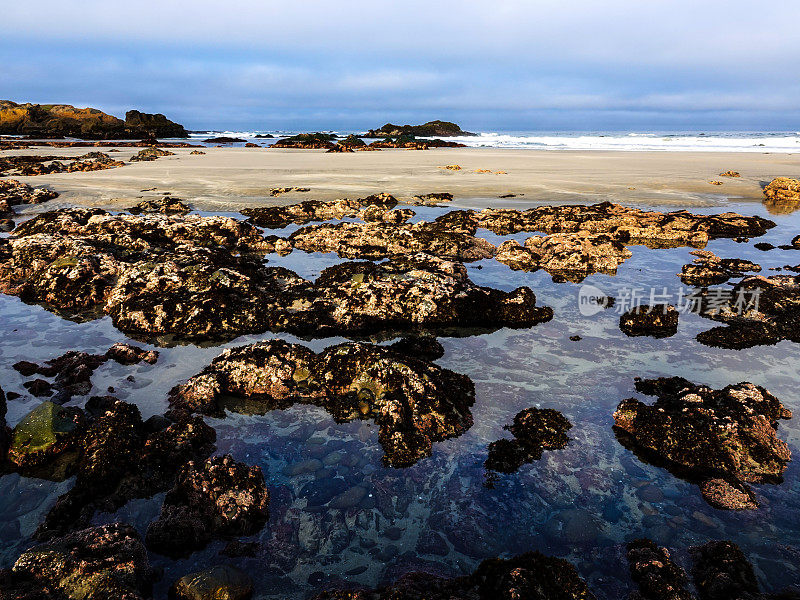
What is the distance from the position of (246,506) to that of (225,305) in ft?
13.8

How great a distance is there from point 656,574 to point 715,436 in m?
1.78

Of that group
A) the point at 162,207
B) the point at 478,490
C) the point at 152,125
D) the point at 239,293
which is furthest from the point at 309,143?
the point at 478,490

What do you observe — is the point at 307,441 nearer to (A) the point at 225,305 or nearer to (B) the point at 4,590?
(B) the point at 4,590

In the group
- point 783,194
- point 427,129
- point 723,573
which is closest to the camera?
point 723,573

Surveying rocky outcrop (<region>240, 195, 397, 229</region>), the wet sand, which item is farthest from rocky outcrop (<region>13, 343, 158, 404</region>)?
the wet sand

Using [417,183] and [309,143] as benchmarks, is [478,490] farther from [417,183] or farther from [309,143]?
[309,143]

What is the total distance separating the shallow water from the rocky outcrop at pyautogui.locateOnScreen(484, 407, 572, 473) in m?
0.10

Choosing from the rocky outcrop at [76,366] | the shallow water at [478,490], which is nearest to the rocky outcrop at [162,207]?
the shallow water at [478,490]

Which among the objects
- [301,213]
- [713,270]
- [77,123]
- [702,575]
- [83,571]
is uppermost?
[77,123]

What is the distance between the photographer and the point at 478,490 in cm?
385

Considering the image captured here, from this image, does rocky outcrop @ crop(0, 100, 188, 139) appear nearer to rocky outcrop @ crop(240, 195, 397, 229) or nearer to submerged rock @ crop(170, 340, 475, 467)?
rocky outcrop @ crop(240, 195, 397, 229)

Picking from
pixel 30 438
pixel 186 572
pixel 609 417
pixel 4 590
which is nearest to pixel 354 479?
pixel 186 572

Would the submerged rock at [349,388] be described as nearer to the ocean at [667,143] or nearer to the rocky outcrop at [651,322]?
the rocky outcrop at [651,322]

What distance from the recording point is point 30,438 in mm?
4184
